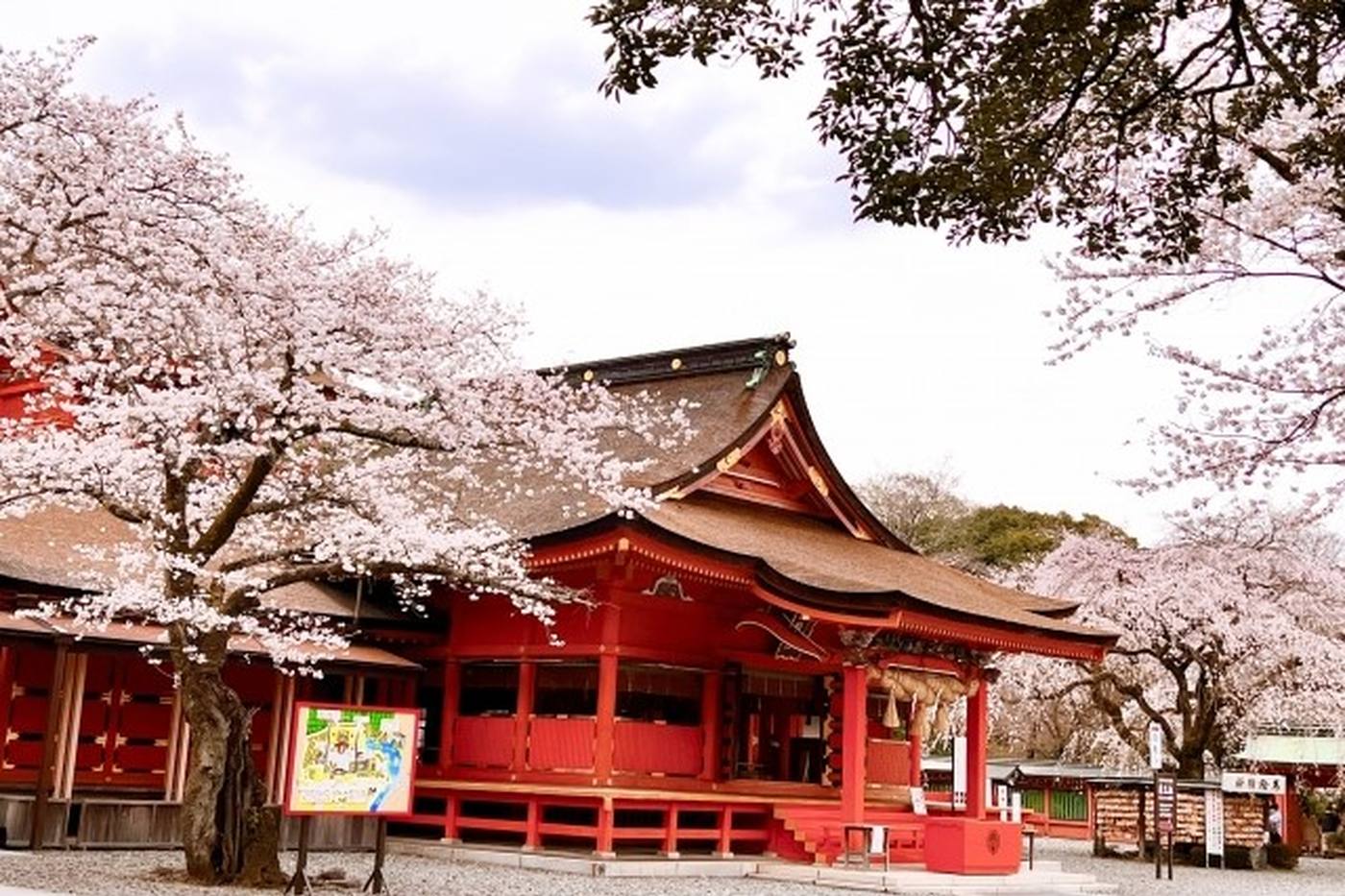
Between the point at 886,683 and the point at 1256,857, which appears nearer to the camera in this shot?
the point at 886,683

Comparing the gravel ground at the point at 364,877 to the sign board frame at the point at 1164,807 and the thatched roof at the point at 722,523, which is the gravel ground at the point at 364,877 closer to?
the thatched roof at the point at 722,523

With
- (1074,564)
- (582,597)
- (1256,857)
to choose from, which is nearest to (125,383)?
(582,597)

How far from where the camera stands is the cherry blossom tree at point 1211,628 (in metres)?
27.6

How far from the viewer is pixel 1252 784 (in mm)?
Answer: 27234

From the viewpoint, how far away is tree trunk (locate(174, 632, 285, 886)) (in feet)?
43.6

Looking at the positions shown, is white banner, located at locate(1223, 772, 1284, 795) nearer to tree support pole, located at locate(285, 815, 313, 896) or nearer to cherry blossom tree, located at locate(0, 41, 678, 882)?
cherry blossom tree, located at locate(0, 41, 678, 882)

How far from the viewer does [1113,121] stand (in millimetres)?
9039

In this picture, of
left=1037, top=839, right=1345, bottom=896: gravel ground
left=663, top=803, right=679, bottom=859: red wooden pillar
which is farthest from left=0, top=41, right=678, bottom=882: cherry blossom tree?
left=1037, top=839, right=1345, bottom=896: gravel ground

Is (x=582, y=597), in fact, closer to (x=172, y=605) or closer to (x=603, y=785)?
(x=603, y=785)

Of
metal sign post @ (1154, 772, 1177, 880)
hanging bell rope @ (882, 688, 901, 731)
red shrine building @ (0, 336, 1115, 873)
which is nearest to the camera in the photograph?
red shrine building @ (0, 336, 1115, 873)

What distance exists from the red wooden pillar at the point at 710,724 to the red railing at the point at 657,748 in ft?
0.20

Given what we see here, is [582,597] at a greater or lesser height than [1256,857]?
greater

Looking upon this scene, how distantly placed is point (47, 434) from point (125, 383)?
3.62 ft

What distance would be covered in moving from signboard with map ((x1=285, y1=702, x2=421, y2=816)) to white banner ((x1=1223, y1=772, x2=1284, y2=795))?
61.7 ft
